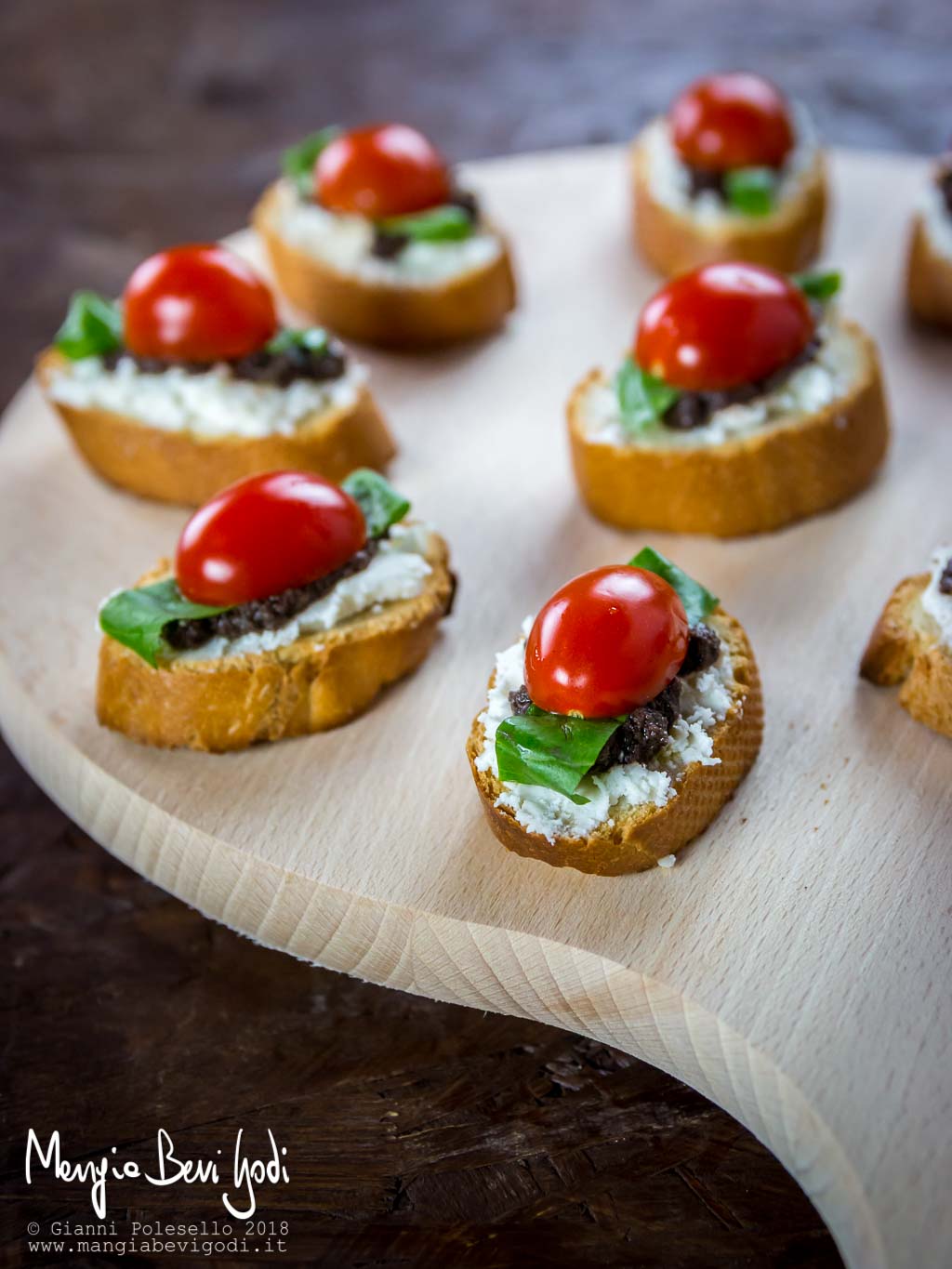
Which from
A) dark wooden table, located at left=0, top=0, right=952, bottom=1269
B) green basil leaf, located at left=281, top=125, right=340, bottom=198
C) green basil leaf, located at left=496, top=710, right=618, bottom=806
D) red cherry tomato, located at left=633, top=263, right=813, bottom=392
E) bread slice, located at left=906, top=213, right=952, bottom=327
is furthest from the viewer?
green basil leaf, located at left=281, top=125, right=340, bottom=198

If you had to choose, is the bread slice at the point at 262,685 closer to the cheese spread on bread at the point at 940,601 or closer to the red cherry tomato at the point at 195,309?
the red cherry tomato at the point at 195,309

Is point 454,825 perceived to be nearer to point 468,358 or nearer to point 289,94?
point 468,358

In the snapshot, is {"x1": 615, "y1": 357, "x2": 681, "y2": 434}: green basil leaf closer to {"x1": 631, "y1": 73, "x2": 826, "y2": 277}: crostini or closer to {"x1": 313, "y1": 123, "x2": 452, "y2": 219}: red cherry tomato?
{"x1": 631, "y1": 73, "x2": 826, "y2": 277}: crostini

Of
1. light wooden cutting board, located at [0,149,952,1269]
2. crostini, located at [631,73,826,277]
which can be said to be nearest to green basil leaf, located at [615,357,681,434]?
light wooden cutting board, located at [0,149,952,1269]

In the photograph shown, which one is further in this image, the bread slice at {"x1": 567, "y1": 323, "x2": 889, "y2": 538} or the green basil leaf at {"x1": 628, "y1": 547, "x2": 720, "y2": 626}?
the bread slice at {"x1": 567, "y1": 323, "x2": 889, "y2": 538}

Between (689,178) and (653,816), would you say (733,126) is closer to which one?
(689,178)

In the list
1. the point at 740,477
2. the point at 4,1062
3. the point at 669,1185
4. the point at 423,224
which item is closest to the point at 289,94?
the point at 423,224

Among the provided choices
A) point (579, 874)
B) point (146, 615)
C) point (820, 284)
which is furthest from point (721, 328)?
point (146, 615)
